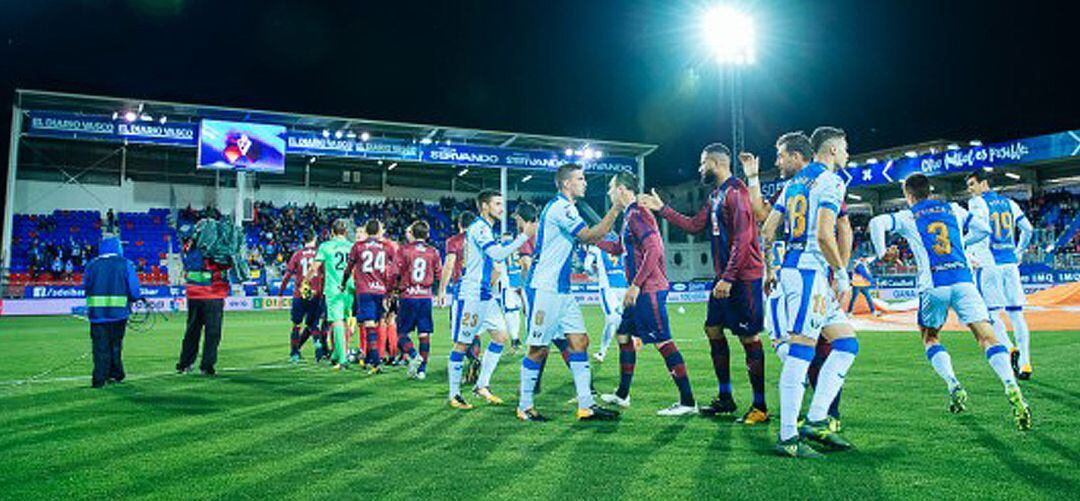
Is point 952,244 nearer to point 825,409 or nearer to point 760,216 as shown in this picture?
point 760,216

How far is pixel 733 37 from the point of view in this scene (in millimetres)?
21453

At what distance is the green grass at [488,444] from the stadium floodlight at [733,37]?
14700 millimetres

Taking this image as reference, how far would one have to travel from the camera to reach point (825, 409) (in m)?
4.63

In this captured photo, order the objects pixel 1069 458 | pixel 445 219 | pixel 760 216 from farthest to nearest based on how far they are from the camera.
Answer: pixel 445 219 < pixel 760 216 < pixel 1069 458

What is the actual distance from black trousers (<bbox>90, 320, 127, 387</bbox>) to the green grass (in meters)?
0.26

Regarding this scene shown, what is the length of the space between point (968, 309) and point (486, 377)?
4.53 meters

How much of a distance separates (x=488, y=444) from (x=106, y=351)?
6.02 metres

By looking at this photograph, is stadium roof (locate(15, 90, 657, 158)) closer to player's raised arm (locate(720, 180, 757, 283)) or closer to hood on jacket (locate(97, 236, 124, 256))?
hood on jacket (locate(97, 236, 124, 256))

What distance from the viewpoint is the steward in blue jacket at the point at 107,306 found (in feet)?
27.3

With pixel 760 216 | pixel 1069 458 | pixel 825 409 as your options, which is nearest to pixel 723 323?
pixel 760 216

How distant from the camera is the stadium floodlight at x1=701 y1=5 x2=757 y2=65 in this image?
2134 centimetres

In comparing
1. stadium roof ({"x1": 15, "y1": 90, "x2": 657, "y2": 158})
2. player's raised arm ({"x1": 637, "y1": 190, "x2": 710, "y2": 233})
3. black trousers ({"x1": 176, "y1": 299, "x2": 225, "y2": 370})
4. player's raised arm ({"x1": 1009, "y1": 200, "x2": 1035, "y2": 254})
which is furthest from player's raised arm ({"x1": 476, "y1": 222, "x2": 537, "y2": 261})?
stadium roof ({"x1": 15, "y1": 90, "x2": 657, "y2": 158})

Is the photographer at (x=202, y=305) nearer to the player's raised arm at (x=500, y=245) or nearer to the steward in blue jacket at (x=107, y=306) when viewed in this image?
the steward in blue jacket at (x=107, y=306)

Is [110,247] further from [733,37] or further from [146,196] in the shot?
[146,196]
